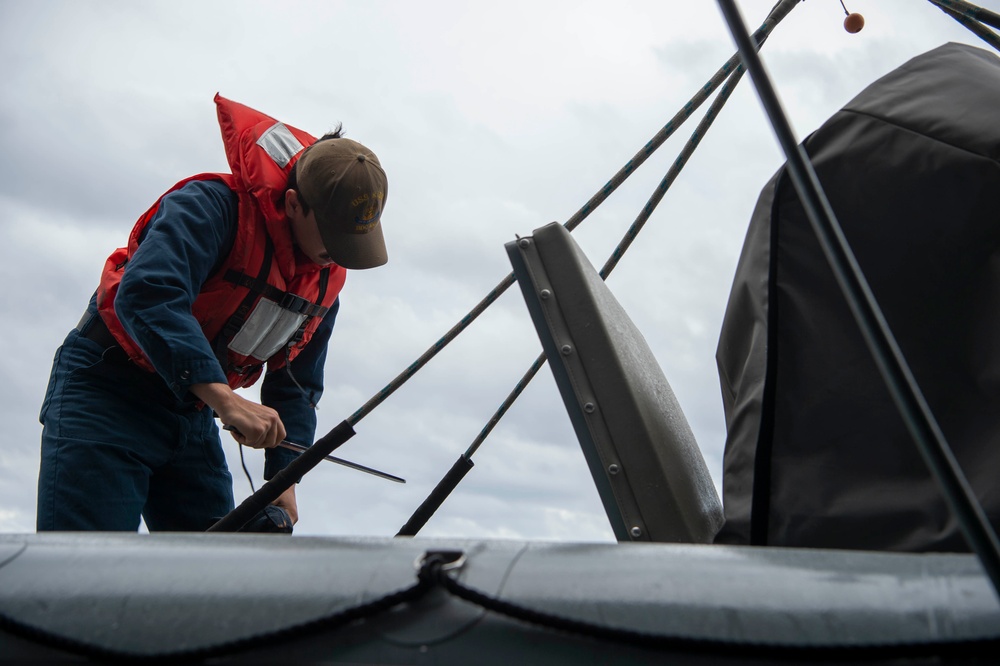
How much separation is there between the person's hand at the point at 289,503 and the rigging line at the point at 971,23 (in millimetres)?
1594

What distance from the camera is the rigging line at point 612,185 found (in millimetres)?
1765

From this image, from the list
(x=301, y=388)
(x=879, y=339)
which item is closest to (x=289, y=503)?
(x=301, y=388)

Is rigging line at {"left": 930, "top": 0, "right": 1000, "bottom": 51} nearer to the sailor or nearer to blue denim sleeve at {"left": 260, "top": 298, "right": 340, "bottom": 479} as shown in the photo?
the sailor

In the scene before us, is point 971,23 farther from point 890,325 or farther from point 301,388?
point 301,388

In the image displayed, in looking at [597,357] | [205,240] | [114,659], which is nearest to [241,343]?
[205,240]

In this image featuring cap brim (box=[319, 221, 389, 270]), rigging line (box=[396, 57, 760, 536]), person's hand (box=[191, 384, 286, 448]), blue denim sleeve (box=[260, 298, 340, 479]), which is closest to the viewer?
person's hand (box=[191, 384, 286, 448])

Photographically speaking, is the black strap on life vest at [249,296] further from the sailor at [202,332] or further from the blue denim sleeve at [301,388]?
the blue denim sleeve at [301,388]

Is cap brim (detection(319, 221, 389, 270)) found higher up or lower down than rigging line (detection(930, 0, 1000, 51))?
lower down

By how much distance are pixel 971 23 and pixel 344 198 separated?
1.21 meters

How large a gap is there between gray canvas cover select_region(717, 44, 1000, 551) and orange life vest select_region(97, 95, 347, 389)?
3.83 ft

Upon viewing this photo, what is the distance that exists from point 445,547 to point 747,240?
21.6 inches

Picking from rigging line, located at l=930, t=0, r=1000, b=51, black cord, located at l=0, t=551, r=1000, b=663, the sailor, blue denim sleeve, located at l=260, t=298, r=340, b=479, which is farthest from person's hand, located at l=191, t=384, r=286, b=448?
rigging line, located at l=930, t=0, r=1000, b=51

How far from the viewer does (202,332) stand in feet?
5.51

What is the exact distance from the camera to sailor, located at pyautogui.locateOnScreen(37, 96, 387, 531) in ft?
5.32
